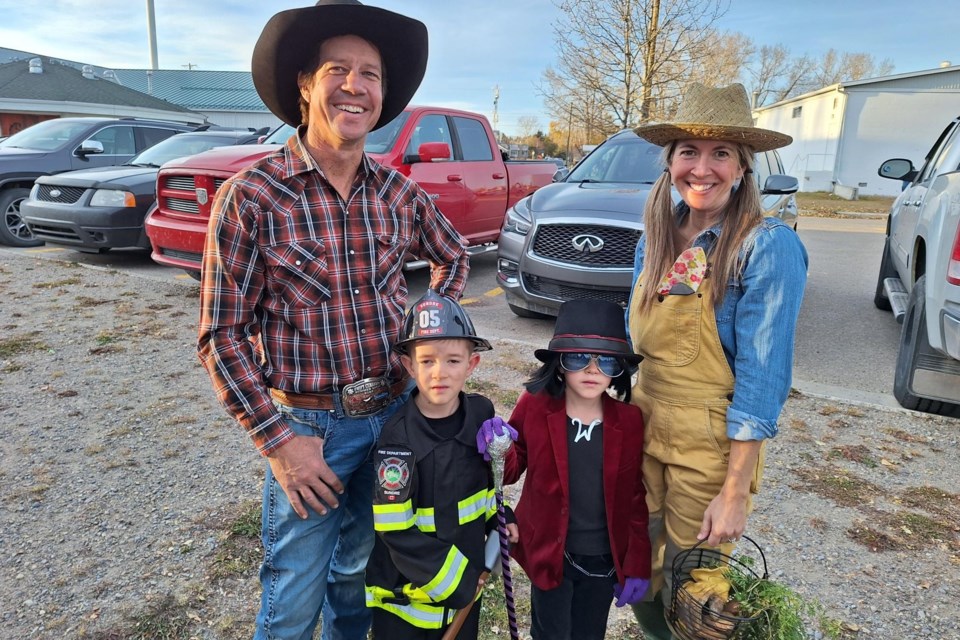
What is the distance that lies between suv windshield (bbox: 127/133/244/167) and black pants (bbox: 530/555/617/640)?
8.59 m

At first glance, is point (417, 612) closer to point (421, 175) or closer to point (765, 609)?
point (765, 609)

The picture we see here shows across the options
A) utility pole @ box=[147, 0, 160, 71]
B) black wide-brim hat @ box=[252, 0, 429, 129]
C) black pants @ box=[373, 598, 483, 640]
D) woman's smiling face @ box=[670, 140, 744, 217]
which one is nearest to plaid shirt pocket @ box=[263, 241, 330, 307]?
black wide-brim hat @ box=[252, 0, 429, 129]

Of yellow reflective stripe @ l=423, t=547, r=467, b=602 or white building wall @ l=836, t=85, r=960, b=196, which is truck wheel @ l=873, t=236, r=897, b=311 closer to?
yellow reflective stripe @ l=423, t=547, r=467, b=602

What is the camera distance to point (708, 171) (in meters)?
1.78

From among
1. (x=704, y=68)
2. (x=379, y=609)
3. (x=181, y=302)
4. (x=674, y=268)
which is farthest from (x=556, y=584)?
(x=704, y=68)

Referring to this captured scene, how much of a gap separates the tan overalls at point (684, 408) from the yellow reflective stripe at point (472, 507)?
1.70 ft

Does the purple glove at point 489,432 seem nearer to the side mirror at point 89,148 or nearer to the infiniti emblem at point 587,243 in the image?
the infiniti emblem at point 587,243

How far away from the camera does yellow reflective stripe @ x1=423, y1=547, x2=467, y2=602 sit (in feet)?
5.54

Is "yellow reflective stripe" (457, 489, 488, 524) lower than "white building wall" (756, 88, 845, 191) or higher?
lower

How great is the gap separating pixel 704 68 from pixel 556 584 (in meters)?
18.7

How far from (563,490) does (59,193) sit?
8527mm

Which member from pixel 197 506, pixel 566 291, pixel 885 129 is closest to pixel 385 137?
pixel 566 291

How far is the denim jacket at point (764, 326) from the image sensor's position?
1624 millimetres

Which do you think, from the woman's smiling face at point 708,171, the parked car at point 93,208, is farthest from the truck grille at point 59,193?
the woman's smiling face at point 708,171
